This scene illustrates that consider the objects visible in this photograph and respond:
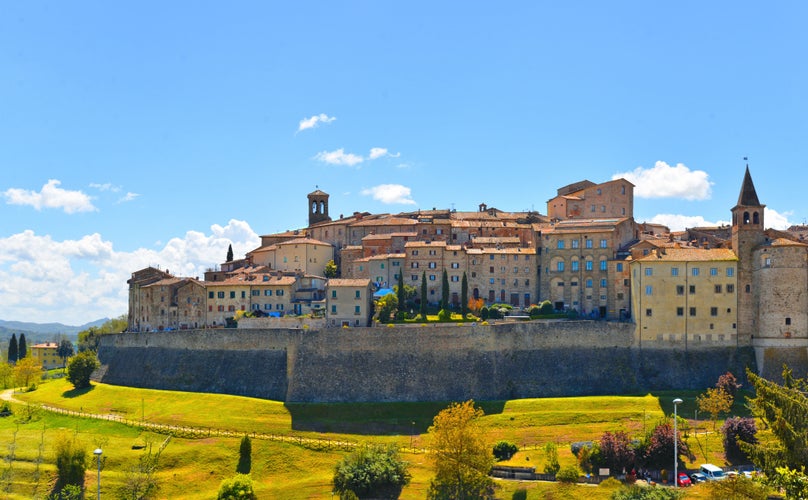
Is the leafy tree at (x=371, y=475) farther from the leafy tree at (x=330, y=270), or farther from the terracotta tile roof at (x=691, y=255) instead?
the leafy tree at (x=330, y=270)

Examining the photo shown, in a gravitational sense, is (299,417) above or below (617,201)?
below

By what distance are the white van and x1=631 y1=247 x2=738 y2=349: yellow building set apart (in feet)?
67.1

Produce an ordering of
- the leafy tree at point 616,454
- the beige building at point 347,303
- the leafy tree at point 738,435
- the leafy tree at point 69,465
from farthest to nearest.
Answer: the beige building at point 347,303 → the leafy tree at point 69,465 → the leafy tree at point 738,435 → the leafy tree at point 616,454

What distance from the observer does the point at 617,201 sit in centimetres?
10362

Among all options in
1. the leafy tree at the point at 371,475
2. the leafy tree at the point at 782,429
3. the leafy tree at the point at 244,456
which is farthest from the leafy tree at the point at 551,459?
the leafy tree at the point at 244,456

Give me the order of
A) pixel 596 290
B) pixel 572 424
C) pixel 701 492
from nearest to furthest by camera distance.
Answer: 1. pixel 701 492
2. pixel 572 424
3. pixel 596 290

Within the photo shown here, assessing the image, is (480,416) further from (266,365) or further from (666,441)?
(266,365)

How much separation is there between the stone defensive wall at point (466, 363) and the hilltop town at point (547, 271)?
227 centimetres

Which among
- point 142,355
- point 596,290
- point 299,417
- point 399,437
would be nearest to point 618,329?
point 596,290

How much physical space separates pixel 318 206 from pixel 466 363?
5993 centimetres

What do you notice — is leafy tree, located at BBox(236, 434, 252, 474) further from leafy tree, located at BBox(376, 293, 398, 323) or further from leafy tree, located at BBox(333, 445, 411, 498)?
leafy tree, located at BBox(376, 293, 398, 323)

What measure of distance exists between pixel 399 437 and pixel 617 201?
49295 mm

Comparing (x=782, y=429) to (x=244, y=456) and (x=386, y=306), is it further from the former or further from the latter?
(x=386, y=306)

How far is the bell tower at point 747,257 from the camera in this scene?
243 ft
